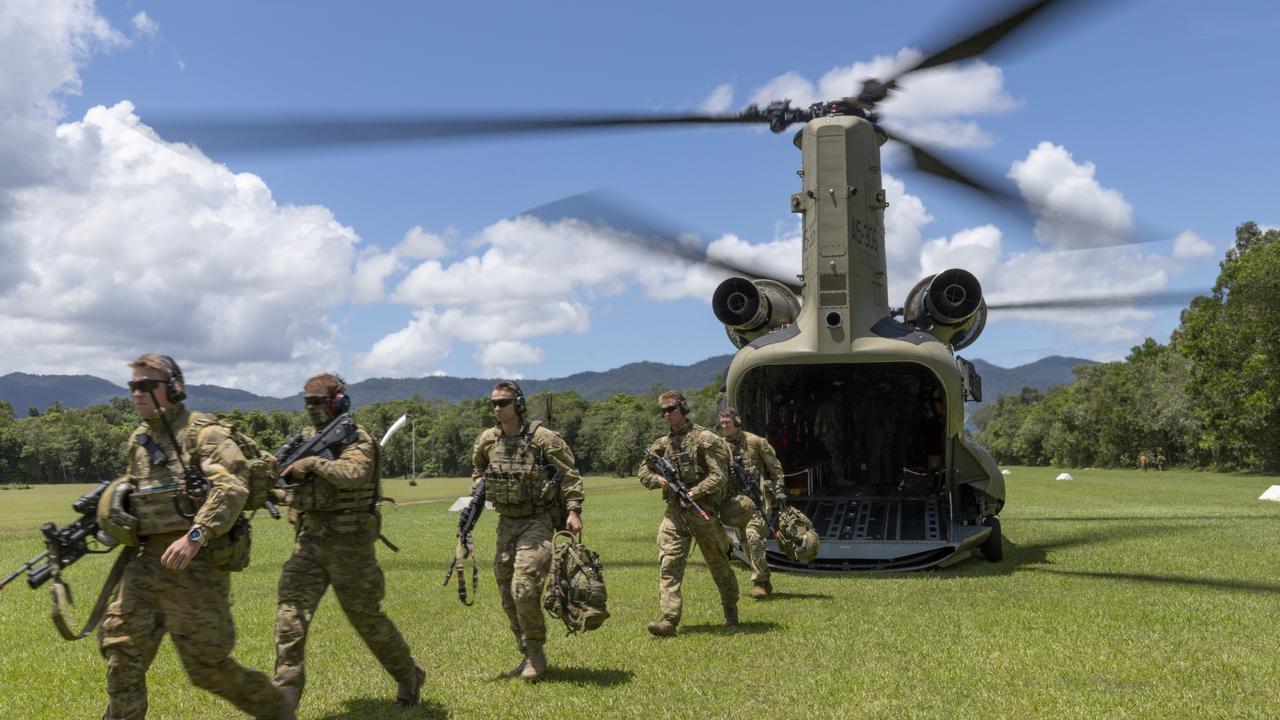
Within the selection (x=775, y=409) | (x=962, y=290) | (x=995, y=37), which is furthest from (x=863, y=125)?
(x=995, y=37)

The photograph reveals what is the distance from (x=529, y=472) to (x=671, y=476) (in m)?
2.09

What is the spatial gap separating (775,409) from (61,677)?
10.2 meters

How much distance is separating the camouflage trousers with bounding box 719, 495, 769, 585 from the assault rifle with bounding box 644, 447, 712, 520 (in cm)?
81

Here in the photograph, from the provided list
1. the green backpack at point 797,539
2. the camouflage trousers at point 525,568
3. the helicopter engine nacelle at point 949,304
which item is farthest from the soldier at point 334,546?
the helicopter engine nacelle at point 949,304

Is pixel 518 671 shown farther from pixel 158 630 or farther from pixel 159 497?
pixel 159 497

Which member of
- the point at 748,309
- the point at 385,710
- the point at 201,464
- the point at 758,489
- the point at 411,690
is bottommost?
the point at 385,710

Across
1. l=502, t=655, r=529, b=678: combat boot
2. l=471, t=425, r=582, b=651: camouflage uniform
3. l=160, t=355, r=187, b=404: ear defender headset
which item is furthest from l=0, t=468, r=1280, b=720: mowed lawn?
l=160, t=355, r=187, b=404: ear defender headset

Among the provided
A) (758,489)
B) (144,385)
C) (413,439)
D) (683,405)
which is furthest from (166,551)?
(413,439)

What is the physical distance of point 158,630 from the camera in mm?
4879

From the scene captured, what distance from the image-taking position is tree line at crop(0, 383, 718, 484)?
8862 centimetres

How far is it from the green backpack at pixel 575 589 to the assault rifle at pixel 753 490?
2.90m

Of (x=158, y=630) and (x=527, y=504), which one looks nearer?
(x=158, y=630)

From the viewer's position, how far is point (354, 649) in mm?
7953

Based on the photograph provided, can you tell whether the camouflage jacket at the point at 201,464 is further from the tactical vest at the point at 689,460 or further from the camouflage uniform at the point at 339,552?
the tactical vest at the point at 689,460
